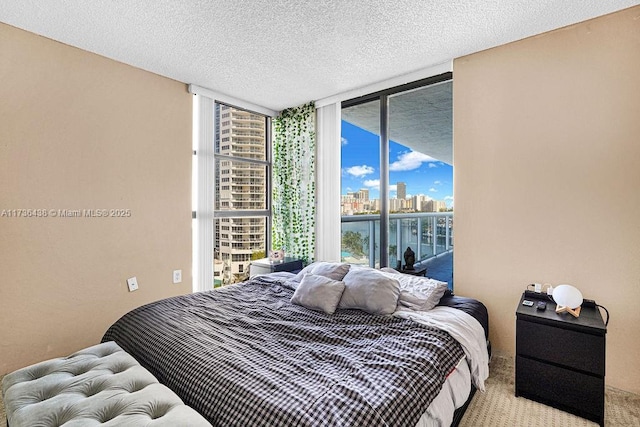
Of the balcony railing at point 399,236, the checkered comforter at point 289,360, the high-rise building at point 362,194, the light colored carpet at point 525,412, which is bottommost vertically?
the light colored carpet at point 525,412

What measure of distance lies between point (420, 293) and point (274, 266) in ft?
5.90

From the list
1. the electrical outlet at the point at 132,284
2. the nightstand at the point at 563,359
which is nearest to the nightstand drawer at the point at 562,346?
the nightstand at the point at 563,359

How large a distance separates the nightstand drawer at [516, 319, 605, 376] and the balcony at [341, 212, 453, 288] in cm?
107

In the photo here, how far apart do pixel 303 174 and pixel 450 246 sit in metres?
1.95

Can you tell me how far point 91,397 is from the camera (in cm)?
127

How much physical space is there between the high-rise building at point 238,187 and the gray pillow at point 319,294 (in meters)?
1.81

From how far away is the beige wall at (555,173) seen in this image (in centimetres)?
211

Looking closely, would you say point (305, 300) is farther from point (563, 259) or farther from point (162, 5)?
point (162, 5)

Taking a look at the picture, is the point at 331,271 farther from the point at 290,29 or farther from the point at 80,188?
the point at 80,188

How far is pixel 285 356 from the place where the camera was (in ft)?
5.09

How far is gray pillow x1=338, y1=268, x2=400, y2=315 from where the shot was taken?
6.98 feet

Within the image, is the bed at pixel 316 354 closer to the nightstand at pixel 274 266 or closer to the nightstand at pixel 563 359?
the nightstand at pixel 563 359

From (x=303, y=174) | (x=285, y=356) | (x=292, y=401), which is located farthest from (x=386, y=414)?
(x=303, y=174)

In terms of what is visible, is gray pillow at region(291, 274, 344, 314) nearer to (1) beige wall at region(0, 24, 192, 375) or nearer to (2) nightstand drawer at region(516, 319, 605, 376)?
(2) nightstand drawer at region(516, 319, 605, 376)
